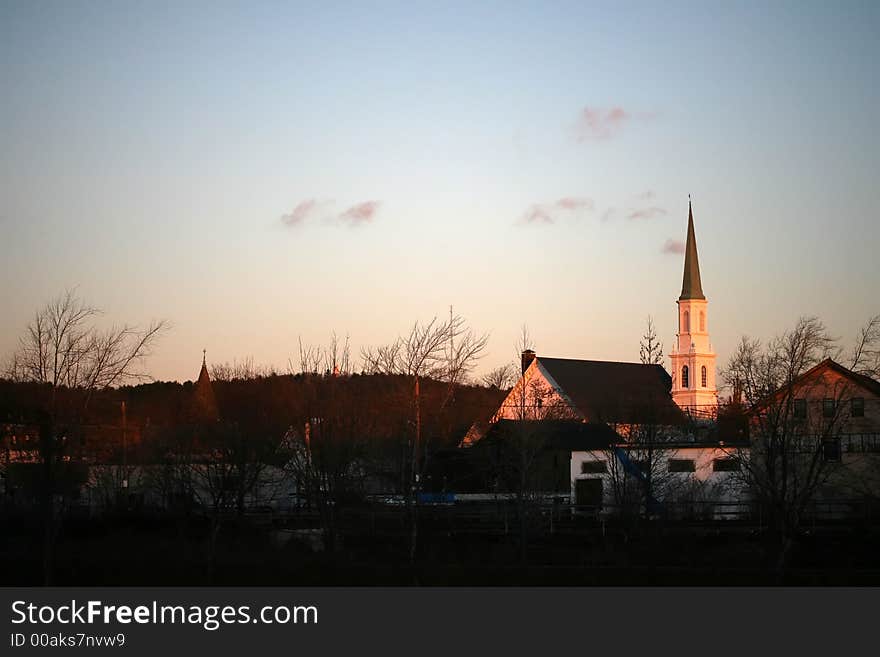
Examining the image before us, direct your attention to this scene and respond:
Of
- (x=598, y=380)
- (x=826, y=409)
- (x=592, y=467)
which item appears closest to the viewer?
(x=826, y=409)

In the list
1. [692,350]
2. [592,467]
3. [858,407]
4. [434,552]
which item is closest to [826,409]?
[858,407]

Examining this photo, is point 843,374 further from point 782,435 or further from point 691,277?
point 691,277

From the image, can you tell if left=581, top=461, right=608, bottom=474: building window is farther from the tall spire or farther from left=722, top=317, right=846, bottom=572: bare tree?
the tall spire

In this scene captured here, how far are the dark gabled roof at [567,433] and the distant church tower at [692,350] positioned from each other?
187 ft

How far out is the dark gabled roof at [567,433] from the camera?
50719mm

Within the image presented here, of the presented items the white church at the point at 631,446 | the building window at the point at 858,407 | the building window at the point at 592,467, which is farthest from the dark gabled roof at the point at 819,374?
the building window at the point at 592,467

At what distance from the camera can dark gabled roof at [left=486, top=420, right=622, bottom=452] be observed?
166 ft

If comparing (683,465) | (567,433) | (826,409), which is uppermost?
(826,409)

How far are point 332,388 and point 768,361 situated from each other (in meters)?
16.1

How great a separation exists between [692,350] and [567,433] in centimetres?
6707

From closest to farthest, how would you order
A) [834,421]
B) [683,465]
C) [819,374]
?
[834,421], [819,374], [683,465]

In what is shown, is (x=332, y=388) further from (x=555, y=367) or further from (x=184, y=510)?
(x=555, y=367)

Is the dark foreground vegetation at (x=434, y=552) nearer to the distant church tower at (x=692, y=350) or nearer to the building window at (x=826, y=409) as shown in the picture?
the building window at (x=826, y=409)

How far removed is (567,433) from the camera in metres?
59.8
